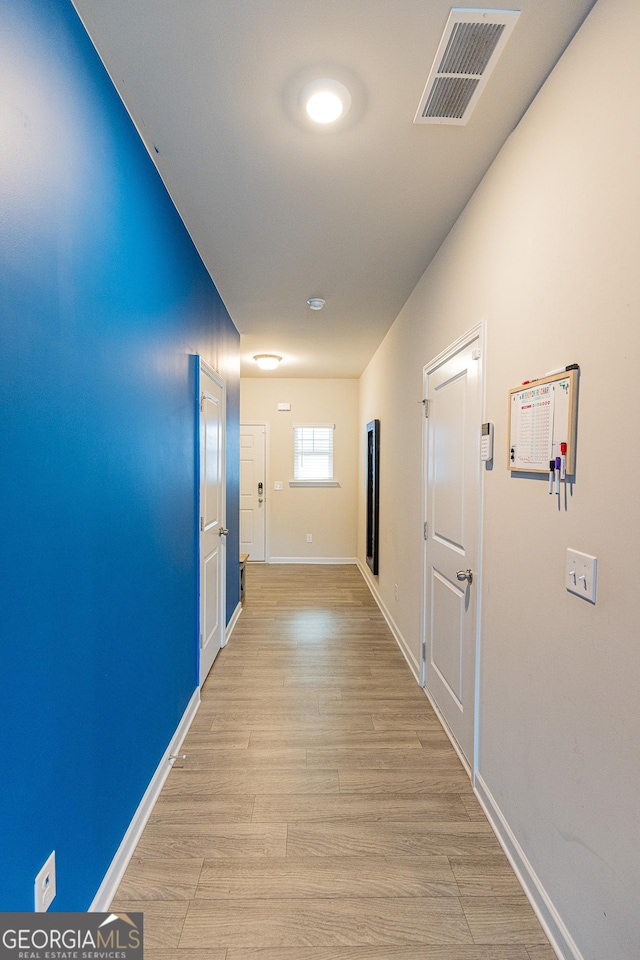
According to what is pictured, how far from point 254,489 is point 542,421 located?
17.8 ft

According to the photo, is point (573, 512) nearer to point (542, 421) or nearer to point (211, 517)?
point (542, 421)

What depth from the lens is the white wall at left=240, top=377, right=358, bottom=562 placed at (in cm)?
661

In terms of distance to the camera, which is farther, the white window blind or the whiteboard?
the white window blind

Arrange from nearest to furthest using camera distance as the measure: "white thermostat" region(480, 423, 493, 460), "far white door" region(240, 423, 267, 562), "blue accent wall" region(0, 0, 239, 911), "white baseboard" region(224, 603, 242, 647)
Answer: "blue accent wall" region(0, 0, 239, 911), "white thermostat" region(480, 423, 493, 460), "white baseboard" region(224, 603, 242, 647), "far white door" region(240, 423, 267, 562)

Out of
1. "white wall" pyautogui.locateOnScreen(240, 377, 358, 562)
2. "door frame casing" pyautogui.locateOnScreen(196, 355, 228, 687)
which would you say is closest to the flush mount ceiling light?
"white wall" pyautogui.locateOnScreen(240, 377, 358, 562)

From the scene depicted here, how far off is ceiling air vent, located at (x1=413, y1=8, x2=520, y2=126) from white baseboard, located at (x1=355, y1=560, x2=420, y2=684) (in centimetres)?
289

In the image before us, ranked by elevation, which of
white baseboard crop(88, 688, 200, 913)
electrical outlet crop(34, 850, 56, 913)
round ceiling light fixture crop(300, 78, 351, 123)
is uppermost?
round ceiling light fixture crop(300, 78, 351, 123)

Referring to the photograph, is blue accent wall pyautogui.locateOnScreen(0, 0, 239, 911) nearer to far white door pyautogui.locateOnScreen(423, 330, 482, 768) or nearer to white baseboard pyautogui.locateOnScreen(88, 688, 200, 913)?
white baseboard pyautogui.locateOnScreen(88, 688, 200, 913)

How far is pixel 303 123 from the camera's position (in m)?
1.67


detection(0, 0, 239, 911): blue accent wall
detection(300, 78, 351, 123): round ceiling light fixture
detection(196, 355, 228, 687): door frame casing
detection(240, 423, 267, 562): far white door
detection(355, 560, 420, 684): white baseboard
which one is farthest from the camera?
detection(240, 423, 267, 562): far white door

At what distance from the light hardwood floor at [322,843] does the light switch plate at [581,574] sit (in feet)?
3.53

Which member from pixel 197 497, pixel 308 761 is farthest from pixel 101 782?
pixel 197 497

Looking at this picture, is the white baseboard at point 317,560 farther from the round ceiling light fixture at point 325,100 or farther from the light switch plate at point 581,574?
the round ceiling light fixture at point 325,100

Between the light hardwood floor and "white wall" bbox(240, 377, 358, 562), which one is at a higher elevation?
"white wall" bbox(240, 377, 358, 562)
